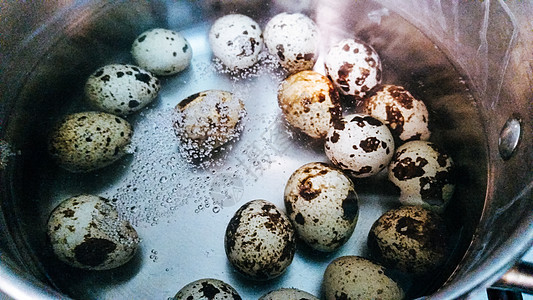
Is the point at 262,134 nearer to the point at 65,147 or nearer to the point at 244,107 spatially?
the point at 244,107

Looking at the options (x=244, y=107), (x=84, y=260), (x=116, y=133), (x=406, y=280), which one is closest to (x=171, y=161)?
(x=116, y=133)

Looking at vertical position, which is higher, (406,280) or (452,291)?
(452,291)

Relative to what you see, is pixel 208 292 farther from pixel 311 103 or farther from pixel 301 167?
pixel 311 103

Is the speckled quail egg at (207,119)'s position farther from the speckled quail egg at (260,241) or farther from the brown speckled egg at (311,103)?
the speckled quail egg at (260,241)

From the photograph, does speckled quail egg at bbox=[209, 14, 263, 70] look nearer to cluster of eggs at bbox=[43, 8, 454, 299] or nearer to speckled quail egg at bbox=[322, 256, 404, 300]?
cluster of eggs at bbox=[43, 8, 454, 299]

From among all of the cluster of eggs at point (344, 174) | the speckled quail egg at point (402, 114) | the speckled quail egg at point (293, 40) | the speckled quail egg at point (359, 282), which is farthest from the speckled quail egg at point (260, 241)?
the speckled quail egg at point (293, 40)
